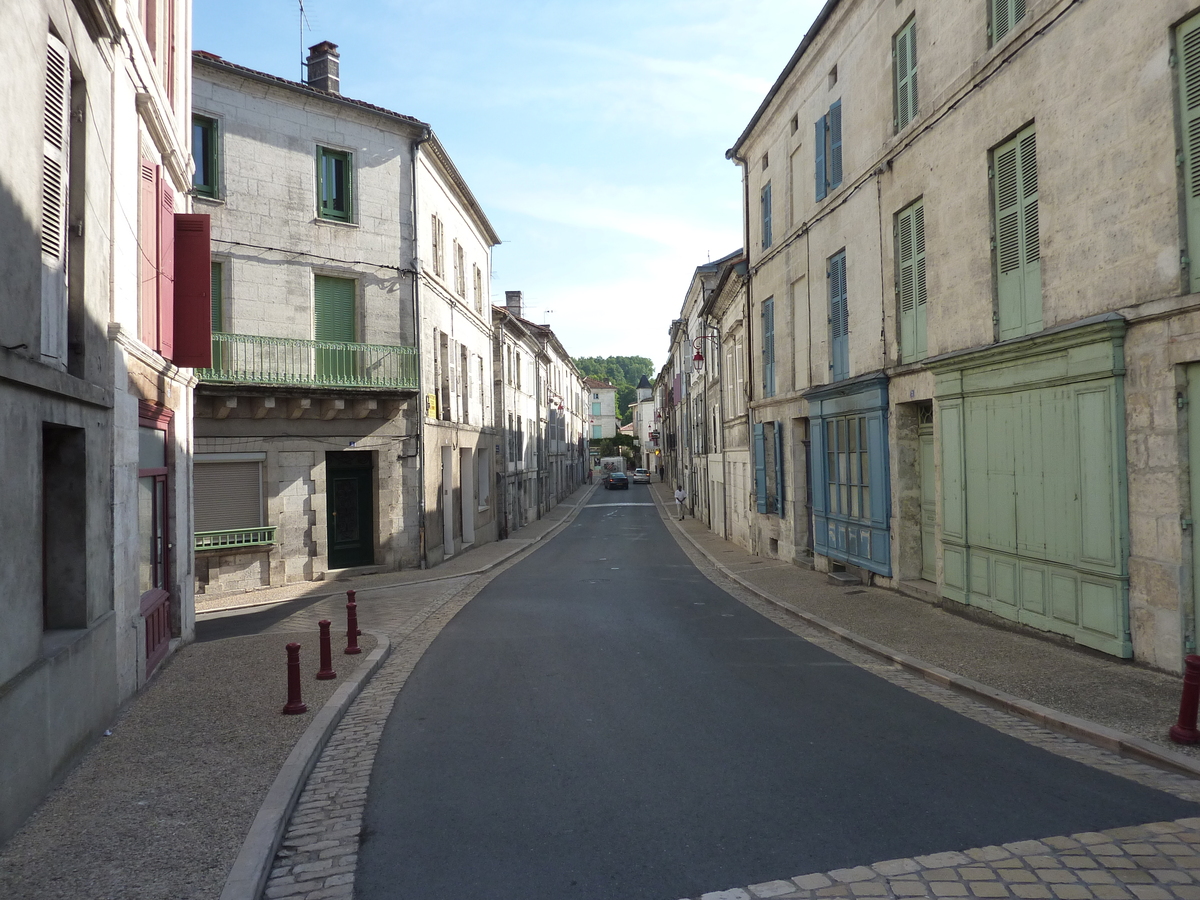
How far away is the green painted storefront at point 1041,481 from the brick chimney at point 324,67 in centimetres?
1569

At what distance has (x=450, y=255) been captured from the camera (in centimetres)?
2339

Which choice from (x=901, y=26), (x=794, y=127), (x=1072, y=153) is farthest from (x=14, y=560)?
(x=794, y=127)

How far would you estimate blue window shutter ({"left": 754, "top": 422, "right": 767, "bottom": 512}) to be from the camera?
20.2 metres

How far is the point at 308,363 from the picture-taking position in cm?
Result: 1764

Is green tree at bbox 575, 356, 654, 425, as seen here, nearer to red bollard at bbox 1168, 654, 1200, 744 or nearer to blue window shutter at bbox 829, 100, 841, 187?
blue window shutter at bbox 829, 100, 841, 187

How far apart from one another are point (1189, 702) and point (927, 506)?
719cm

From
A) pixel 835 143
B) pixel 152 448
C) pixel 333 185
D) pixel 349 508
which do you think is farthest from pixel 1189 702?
pixel 333 185

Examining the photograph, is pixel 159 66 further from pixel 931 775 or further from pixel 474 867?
pixel 931 775

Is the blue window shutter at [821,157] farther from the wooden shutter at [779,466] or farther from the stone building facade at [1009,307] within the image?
the wooden shutter at [779,466]

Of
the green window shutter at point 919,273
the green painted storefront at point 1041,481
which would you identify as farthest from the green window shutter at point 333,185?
the green painted storefront at point 1041,481

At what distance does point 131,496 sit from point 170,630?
2.99m

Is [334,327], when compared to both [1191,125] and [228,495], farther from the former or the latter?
[1191,125]

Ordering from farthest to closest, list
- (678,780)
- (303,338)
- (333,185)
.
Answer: (333,185), (303,338), (678,780)

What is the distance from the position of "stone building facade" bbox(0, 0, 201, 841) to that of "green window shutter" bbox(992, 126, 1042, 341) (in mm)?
9487
